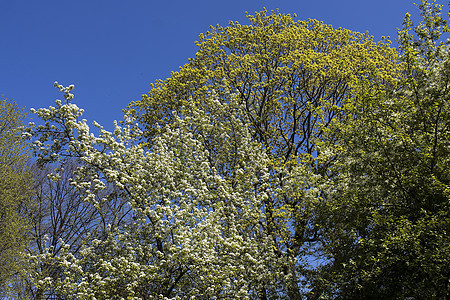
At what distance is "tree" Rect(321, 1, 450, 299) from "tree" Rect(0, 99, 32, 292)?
54.4ft

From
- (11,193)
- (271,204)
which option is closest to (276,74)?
(271,204)

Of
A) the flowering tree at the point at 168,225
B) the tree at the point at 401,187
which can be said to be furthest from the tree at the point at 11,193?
the tree at the point at 401,187

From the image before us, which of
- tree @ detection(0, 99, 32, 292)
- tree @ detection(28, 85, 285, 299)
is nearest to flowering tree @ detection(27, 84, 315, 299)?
tree @ detection(28, 85, 285, 299)

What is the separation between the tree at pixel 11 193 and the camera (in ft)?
75.7

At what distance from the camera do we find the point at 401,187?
47.0 ft

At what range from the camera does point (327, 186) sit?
18359mm

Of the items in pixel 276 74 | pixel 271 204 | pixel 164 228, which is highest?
pixel 276 74

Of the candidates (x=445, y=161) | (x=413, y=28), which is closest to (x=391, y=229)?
(x=445, y=161)

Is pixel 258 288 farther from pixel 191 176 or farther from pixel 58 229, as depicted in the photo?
pixel 58 229

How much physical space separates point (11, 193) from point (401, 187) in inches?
893

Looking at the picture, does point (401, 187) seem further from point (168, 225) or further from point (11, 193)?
point (11, 193)

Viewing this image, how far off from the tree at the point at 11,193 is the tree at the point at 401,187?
54.4ft

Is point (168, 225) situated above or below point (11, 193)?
below

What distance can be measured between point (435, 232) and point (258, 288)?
24.5 ft
